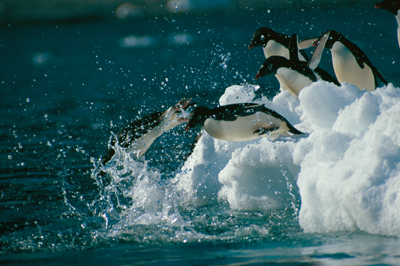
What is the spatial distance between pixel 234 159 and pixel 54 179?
5.66 ft

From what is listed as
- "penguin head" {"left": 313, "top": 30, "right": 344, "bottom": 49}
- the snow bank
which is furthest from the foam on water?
"penguin head" {"left": 313, "top": 30, "right": 344, "bottom": 49}

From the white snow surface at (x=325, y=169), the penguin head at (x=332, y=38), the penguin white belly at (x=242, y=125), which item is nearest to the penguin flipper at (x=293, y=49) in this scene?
the penguin head at (x=332, y=38)

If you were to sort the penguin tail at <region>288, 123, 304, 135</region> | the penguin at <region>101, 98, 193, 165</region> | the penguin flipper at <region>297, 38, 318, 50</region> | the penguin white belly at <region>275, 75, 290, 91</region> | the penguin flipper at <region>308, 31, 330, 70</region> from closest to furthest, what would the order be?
the penguin tail at <region>288, 123, 304, 135</region> → the penguin at <region>101, 98, 193, 165</region> → the penguin flipper at <region>308, 31, 330, 70</region> → the penguin white belly at <region>275, 75, 290, 91</region> → the penguin flipper at <region>297, 38, 318, 50</region>

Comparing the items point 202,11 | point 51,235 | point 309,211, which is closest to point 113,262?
point 51,235

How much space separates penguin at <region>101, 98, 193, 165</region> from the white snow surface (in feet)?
1.23

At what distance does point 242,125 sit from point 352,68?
70.6 inches

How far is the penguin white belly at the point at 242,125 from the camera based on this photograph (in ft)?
11.5

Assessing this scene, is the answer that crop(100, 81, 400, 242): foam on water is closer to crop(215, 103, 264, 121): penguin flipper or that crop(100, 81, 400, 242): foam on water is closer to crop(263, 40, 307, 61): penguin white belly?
crop(215, 103, 264, 121): penguin flipper

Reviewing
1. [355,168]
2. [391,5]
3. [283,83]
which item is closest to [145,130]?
[283,83]

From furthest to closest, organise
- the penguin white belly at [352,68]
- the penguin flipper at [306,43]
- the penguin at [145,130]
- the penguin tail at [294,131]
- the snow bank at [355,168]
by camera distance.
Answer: the penguin flipper at [306,43], the penguin white belly at [352,68], the penguin at [145,130], the penguin tail at [294,131], the snow bank at [355,168]

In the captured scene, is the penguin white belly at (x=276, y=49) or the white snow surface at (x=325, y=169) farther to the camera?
the penguin white belly at (x=276, y=49)

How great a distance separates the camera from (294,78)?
4348mm

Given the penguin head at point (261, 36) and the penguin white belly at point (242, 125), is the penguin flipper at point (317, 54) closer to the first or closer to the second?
the penguin head at point (261, 36)

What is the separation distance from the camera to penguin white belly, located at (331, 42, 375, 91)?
15.3 feet
